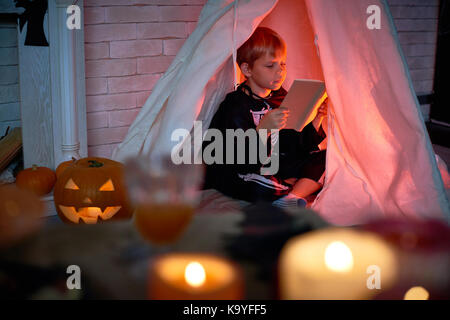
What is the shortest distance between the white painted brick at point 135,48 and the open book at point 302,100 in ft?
2.78

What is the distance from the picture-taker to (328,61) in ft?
6.24

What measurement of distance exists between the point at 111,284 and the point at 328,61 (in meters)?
1.49

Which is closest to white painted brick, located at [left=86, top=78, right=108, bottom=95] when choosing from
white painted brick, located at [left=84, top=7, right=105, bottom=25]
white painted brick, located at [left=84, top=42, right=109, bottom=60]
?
white painted brick, located at [left=84, top=42, right=109, bottom=60]

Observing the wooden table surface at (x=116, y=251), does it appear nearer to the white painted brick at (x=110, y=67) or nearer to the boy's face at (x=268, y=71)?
the boy's face at (x=268, y=71)

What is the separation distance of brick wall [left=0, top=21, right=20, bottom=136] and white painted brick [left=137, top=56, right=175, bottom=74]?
1.84ft

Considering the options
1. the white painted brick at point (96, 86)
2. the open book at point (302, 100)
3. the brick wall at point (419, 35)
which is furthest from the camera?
the brick wall at point (419, 35)

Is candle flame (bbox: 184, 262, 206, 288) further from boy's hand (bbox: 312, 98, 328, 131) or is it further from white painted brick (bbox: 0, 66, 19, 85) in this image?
white painted brick (bbox: 0, 66, 19, 85)

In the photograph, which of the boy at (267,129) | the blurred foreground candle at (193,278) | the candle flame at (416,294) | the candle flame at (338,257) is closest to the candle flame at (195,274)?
the blurred foreground candle at (193,278)

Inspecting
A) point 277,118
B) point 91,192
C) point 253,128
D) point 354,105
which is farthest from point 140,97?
point 354,105

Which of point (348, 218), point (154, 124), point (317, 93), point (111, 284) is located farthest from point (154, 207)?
point (154, 124)

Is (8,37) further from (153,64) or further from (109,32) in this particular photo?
(153,64)

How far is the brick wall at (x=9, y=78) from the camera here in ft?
7.24

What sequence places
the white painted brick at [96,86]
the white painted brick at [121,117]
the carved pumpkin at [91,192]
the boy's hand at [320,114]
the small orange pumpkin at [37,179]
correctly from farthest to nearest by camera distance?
1. the white painted brick at [121,117]
2. the white painted brick at [96,86]
3. the boy's hand at [320,114]
4. the small orange pumpkin at [37,179]
5. the carved pumpkin at [91,192]
